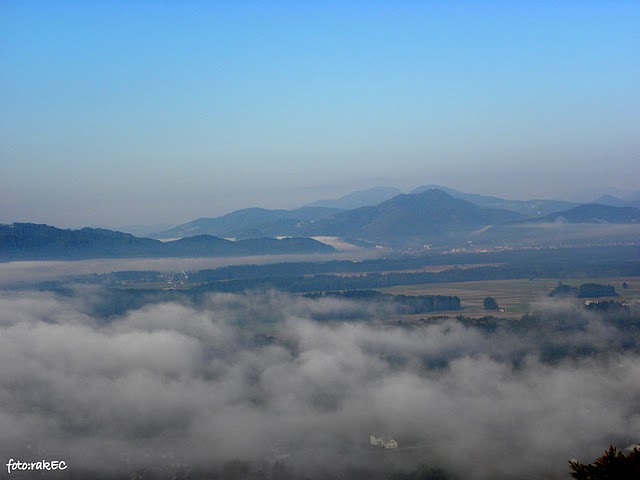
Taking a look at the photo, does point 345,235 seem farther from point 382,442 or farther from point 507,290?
point 382,442

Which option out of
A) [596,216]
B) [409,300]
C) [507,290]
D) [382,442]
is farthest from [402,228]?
[382,442]

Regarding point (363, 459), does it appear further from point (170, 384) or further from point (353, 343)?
point (353, 343)

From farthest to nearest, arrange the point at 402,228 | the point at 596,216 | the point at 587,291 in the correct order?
the point at 402,228 < the point at 596,216 < the point at 587,291

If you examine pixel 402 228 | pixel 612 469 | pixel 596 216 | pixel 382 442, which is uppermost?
pixel 596 216

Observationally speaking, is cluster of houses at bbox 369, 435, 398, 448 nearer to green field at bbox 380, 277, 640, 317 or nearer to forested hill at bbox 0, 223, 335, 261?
green field at bbox 380, 277, 640, 317

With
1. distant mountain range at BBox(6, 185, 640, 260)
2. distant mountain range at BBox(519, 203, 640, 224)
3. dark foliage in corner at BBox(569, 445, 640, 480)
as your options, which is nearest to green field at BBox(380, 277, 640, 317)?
distant mountain range at BBox(6, 185, 640, 260)
